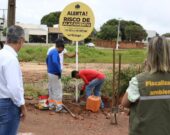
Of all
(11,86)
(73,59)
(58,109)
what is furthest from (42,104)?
(73,59)

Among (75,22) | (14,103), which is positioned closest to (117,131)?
(75,22)

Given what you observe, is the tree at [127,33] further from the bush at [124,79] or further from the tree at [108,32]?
the bush at [124,79]

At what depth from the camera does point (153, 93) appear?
3998 millimetres

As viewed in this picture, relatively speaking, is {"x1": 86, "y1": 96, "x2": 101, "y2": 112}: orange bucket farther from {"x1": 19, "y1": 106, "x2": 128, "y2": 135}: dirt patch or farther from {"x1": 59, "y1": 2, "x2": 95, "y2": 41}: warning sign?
{"x1": 59, "y1": 2, "x2": 95, "y2": 41}: warning sign

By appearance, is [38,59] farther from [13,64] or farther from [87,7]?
[13,64]

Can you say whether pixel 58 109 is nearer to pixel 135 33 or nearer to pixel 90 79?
pixel 90 79

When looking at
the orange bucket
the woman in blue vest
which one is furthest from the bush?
the woman in blue vest

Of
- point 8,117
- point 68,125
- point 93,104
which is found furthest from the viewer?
point 93,104

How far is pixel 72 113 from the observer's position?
10.9 m

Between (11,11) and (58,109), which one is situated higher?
(11,11)

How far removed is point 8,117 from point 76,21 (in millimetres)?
7476

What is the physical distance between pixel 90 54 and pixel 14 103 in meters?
40.5

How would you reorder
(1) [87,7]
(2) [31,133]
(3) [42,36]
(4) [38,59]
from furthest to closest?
(3) [42,36] → (4) [38,59] → (1) [87,7] → (2) [31,133]

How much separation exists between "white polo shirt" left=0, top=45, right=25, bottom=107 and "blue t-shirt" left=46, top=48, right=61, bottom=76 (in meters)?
5.91
